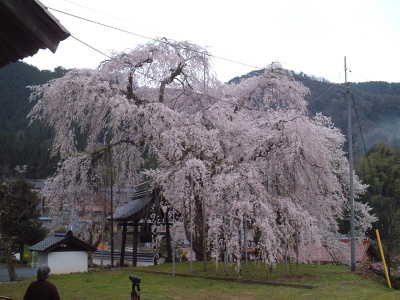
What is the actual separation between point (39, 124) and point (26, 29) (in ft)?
163

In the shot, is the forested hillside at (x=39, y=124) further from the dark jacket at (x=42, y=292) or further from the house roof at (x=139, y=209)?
the dark jacket at (x=42, y=292)

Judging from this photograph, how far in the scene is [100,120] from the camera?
15078 mm

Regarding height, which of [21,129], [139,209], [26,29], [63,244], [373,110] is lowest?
[63,244]

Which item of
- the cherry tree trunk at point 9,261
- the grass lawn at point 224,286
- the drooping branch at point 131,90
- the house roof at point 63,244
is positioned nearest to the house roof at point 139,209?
the house roof at point 63,244

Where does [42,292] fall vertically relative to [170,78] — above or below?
below

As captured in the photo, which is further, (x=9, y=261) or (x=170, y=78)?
(x=170, y=78)

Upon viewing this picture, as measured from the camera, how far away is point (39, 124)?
49.8 metres

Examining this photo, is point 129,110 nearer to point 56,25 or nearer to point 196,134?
point 196,134

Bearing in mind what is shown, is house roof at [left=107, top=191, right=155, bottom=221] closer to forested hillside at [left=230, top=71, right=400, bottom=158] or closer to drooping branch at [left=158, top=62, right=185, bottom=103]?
drooping branch at [left=158, top=62, right=185, bottom=103]

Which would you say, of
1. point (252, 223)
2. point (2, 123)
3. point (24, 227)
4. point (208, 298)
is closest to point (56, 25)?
point (208, 298)

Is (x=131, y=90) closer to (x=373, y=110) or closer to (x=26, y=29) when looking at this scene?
(x=26, y=29)

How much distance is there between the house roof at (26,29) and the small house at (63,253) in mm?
13163

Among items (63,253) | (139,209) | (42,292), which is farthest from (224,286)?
(42,292)

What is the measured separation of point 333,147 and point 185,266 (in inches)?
326
